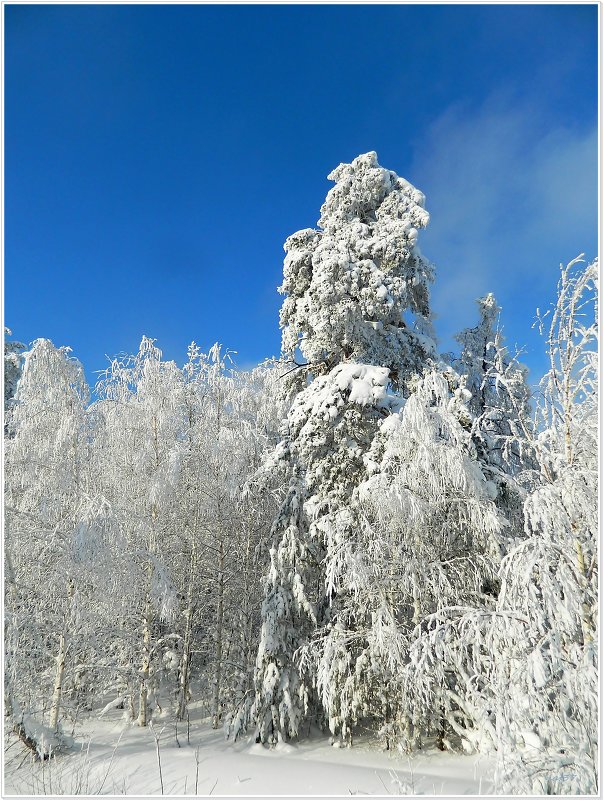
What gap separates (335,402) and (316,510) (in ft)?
7.97

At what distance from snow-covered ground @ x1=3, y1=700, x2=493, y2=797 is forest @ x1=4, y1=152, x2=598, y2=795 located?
0.41 meters

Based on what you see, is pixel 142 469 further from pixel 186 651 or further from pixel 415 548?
pixel 415 548

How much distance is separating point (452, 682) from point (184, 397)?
32.5 feet

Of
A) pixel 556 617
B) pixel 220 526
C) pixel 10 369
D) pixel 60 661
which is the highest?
pixel 10 369

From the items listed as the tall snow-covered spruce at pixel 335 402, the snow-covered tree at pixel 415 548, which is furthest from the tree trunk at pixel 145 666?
the snow-covered tree at pixel 415 548

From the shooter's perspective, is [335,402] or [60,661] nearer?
[60,661]

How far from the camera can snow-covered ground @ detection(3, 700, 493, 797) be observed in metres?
7.12

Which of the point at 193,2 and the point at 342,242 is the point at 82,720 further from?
the point at 193,2

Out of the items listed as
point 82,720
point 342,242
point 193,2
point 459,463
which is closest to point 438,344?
point 342,242

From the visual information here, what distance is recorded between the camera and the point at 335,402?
9.66 m

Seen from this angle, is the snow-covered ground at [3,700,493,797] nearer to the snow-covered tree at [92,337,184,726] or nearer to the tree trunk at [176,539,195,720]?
the snow-covered tree at [92,337,184,726]

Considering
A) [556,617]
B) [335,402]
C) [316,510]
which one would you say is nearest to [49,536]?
[316,510]

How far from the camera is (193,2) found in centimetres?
544

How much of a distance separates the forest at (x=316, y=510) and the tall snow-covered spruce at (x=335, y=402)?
5cm
